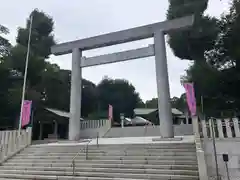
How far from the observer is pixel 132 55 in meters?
12.1

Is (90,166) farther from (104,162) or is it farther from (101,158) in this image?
(101,158)

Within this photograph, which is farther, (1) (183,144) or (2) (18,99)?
(2) (18,99)

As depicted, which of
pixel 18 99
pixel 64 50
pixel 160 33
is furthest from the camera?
pixel 18 99

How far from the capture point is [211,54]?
55.0 ft

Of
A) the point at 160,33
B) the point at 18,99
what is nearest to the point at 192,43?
the point at 160,33

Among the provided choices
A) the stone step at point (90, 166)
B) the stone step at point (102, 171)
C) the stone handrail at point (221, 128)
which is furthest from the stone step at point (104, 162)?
the stone handrail at point (221, 128)

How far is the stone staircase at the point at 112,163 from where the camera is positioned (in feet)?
22.7

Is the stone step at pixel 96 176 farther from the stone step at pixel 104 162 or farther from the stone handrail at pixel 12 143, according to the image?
the stone handrail at pixel 12 143

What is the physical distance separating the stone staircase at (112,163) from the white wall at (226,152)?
512 mm

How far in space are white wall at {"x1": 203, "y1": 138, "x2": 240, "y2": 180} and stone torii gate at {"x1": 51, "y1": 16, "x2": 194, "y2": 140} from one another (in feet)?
9.63

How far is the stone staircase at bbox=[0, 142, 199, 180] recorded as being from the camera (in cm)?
693

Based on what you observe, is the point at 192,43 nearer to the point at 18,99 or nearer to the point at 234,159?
the point at 234,159

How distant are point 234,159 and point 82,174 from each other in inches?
194

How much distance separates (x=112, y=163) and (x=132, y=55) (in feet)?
20.2
